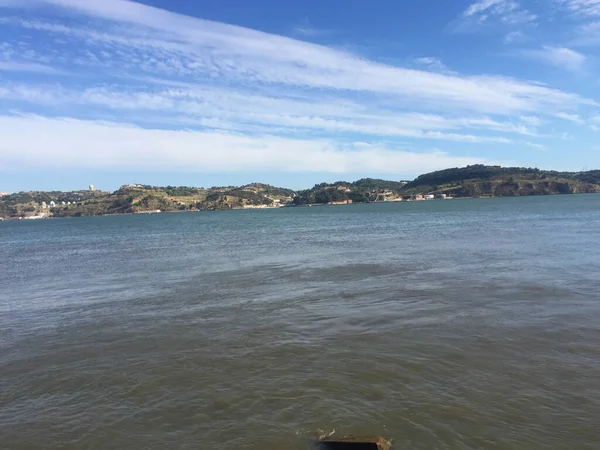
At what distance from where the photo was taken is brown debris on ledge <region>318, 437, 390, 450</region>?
8.03 m

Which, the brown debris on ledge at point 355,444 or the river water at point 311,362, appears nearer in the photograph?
the brown debris on ledge at point 355,444

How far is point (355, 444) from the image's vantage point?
8117mm

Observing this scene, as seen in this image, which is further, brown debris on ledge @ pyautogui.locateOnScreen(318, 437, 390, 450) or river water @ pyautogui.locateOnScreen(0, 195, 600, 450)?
river water @ pyautogui.locateOnScreen(0, 195, 600, 450)

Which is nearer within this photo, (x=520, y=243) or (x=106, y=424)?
(x=106, y=424)

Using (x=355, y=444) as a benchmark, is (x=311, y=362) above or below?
below

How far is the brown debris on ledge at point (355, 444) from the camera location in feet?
26.3

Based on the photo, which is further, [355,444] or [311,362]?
[311,362]

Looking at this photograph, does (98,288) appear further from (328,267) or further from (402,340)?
(402,340)

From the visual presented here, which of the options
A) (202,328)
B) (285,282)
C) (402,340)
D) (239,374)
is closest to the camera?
(239,374)

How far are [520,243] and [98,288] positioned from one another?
3597 cm

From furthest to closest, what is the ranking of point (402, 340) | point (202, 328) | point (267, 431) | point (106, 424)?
point (202, 328) < point (402, 340) < point (106, 424) < point (267, 431)

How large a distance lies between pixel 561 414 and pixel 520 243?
34241mm

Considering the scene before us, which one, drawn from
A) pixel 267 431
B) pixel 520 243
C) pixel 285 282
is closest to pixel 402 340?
pixel 267 431

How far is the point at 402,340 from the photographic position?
14.3 m
